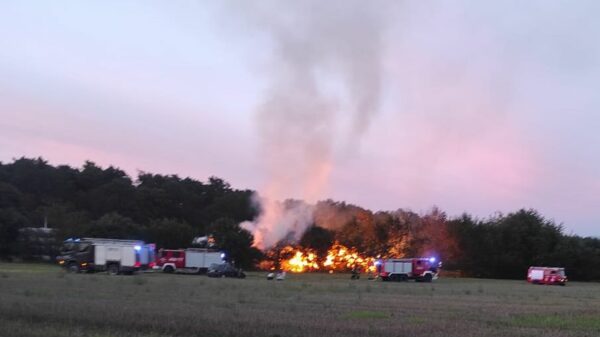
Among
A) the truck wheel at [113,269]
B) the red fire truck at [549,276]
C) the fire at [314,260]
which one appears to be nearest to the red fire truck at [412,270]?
the red fire truck at [549,276]

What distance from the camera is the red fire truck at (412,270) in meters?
63.5

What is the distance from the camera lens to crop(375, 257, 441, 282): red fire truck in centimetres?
6353

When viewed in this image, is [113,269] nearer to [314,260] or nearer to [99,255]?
[99,255]

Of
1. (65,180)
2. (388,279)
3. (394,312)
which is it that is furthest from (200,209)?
(394,312)

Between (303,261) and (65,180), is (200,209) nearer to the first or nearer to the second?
(65,180)

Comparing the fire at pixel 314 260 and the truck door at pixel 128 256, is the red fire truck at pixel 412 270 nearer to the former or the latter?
the fire at pixel 314 260

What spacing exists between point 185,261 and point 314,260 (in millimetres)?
22354

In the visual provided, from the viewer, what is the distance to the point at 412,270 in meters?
64.0

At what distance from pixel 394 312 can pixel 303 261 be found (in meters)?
59.1

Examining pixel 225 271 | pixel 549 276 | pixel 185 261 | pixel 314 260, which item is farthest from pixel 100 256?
pixel 549 276

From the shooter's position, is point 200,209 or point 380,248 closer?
point 380,248

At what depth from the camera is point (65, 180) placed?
122375 millimetres

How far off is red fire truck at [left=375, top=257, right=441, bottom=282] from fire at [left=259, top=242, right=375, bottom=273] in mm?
15002

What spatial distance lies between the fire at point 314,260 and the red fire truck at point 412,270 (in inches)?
591
